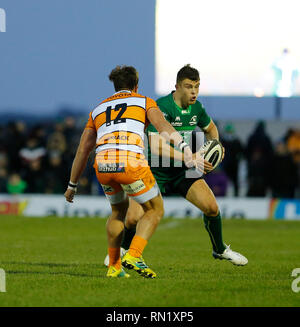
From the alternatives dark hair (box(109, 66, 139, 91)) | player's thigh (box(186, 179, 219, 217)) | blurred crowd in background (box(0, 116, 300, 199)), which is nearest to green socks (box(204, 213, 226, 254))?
player's thigh (box(186, 179, 219, 217))

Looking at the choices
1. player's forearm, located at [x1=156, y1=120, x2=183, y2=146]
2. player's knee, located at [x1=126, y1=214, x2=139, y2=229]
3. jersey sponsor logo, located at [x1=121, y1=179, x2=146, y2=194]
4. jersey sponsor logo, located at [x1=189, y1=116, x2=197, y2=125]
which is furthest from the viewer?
player's knee, located at [x1=126, y1=214, x2=139, y2=229]

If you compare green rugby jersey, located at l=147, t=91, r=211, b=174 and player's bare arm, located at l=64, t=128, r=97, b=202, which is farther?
green rugby jersey, located at l=147, t=91, r=211, b=174

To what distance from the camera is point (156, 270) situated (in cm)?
891

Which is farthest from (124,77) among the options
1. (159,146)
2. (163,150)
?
(159,146)

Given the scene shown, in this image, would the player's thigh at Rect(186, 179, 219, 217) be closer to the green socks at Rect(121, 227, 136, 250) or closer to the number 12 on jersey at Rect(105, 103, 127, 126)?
the green socks at Rect(121, 227, 136, 250)

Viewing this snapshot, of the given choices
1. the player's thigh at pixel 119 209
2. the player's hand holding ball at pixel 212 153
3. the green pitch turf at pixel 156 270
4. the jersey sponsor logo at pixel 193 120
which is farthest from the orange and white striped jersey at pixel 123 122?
the jersey sponsor logo at pixel 193 120

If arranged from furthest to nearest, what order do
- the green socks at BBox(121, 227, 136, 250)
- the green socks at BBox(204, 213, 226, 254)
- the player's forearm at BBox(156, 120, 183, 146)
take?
the green socks at BBox(121, 227, 136, 250), the green socks at BBox(204, 213, 226, 254), the player's forearm at BBox(156, 120, 183, 146)

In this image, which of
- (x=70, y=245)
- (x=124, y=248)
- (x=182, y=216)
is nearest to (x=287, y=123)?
(x=182, y=216)

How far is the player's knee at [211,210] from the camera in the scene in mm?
9078

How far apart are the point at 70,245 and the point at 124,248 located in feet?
11.1

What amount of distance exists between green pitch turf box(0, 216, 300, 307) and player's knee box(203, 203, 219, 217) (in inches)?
25.1

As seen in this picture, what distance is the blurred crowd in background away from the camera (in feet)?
64.3
